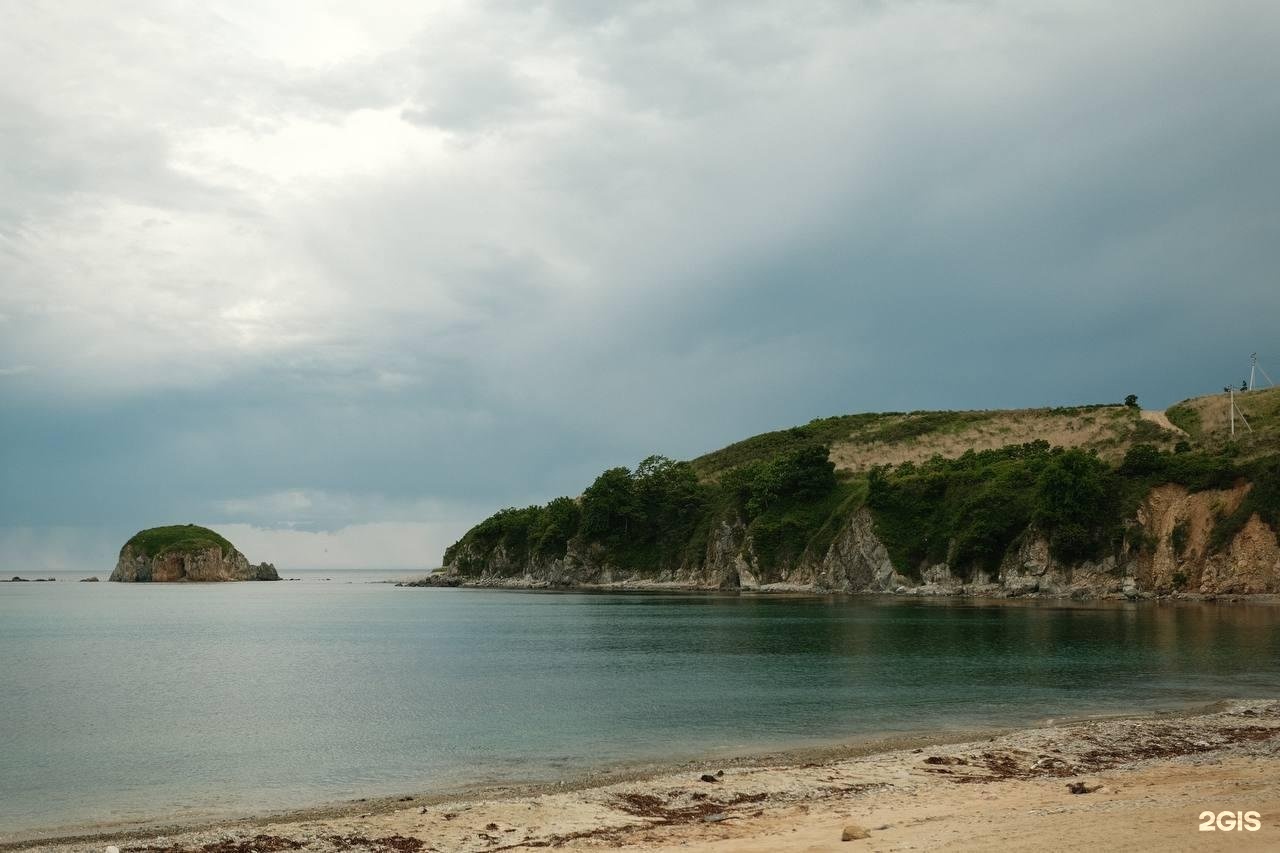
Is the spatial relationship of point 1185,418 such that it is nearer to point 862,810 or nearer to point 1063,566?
point 1063,566

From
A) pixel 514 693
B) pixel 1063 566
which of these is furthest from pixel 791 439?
pixel 514 693

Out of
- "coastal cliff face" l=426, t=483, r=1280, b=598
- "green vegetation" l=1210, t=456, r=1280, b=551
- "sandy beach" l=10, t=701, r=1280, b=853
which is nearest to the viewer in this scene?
"sandy beach" l=10, t=701, r=1280, b=853

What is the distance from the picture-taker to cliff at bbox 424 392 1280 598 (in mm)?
94375

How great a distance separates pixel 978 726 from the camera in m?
28.8

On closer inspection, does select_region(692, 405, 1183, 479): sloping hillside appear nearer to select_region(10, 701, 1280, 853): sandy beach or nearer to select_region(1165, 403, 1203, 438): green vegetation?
select_region(1165, 403, 1203, 438): green vegetation

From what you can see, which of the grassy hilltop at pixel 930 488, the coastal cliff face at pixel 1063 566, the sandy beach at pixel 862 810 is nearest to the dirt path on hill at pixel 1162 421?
the grassy hilltop at pixel 930 488

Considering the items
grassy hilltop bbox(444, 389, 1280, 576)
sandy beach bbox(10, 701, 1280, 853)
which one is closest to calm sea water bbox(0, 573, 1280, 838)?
sandy beach bbox(10, 701, 1280, 853)

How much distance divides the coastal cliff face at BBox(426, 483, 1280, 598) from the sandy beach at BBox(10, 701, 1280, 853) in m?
76.1

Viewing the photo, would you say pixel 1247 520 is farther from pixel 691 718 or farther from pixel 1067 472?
pixel 691 718

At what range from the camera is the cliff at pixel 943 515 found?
310ft

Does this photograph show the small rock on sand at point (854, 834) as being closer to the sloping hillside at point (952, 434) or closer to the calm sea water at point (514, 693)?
the calm sea water at point (514, 693)

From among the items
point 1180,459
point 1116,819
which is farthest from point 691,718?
point 1180,459

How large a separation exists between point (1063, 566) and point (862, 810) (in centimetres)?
9589

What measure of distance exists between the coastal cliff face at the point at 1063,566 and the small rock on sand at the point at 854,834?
8966 cm
